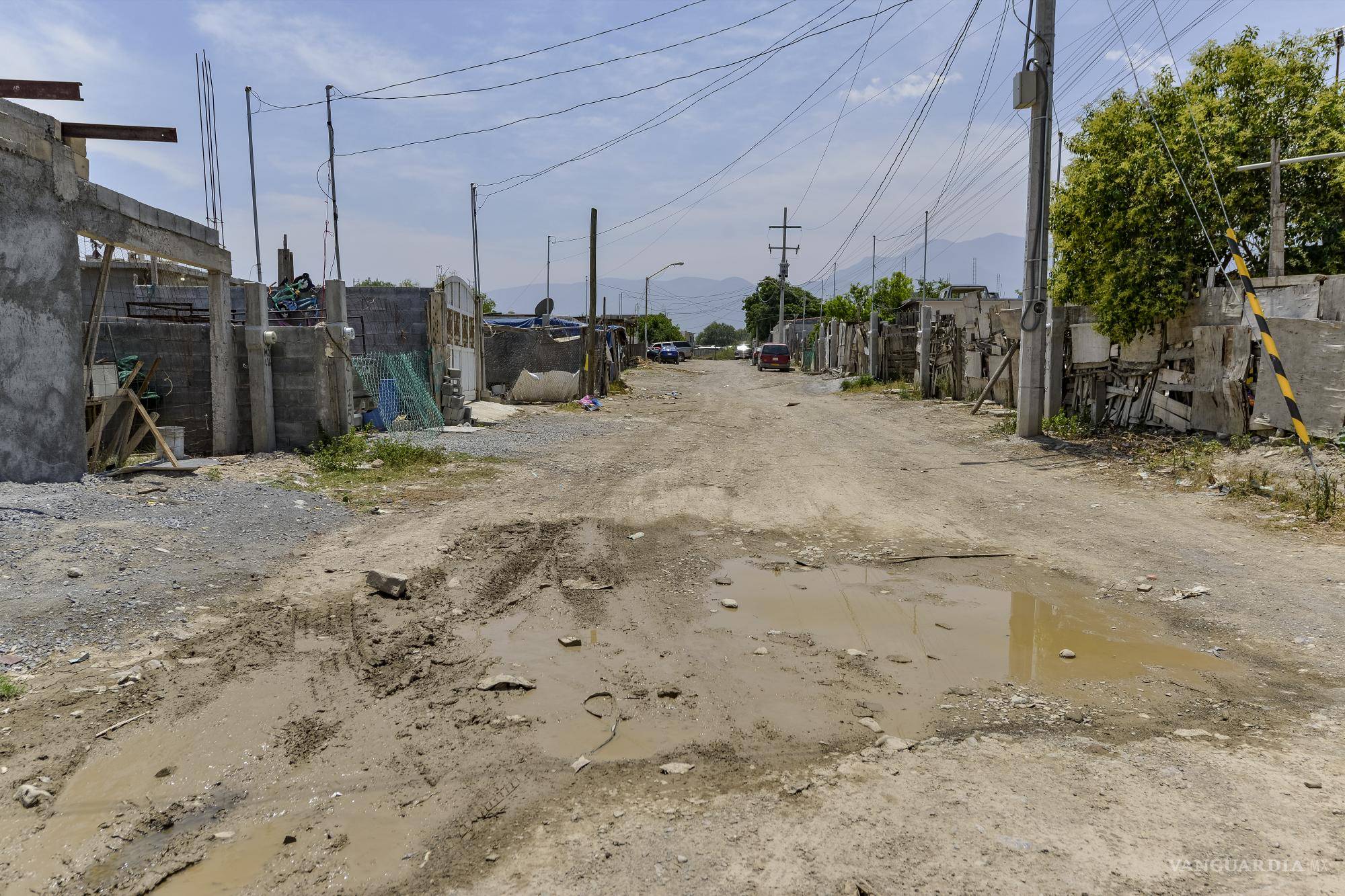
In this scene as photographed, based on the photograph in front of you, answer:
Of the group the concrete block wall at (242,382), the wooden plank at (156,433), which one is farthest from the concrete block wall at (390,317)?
the wooden plank at (156,433)

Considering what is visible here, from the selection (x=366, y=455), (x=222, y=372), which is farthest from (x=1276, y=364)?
(x=222, y=372)

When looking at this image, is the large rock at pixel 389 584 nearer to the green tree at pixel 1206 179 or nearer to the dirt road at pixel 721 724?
the dirt road at pixel 721 724

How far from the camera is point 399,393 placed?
16047 mm

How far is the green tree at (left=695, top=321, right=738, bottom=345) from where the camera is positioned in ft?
503

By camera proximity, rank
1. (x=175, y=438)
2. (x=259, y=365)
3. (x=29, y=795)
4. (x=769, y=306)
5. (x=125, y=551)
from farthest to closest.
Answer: (x=769, y=306)
(x=259, y=365)
(x=175, y=438)
(x=125, y=551)
(x=29, y=795)

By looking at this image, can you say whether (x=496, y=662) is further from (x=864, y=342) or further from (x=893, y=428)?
(x=864, y=342)

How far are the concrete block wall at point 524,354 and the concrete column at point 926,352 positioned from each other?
35.0 ft

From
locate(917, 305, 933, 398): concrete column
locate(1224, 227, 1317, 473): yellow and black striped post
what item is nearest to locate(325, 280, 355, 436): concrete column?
locate(1224, 227, 1317, 473): yellow and black striped post

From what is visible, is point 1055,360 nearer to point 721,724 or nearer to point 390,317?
point 721,724

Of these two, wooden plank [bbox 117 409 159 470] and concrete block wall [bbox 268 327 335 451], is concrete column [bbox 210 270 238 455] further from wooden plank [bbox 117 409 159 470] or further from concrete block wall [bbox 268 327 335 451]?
wooden plank [bbox 117 409 159 470]

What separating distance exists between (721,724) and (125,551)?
487 cm

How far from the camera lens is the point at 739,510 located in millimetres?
8797

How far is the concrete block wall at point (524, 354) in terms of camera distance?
26719 millimetres

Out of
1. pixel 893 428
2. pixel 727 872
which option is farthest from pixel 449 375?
pixel 727 872
